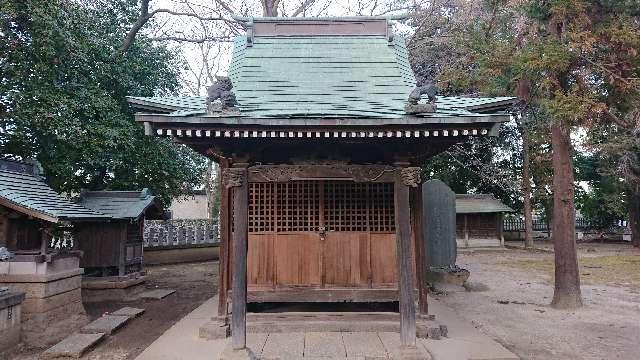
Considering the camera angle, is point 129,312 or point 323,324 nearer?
point 323,324

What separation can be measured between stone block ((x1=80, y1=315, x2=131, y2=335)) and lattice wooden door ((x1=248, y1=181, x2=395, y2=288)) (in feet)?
11.4

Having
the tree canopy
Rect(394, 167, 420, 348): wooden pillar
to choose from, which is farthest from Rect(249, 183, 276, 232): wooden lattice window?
the tree canopy

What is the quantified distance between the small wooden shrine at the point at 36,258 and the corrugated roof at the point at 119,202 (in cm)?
211

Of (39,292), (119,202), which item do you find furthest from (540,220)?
(39,292)

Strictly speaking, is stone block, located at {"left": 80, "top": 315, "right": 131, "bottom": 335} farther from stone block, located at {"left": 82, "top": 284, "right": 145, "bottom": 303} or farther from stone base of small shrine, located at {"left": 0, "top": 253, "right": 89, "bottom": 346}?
stone block, located at {"left": 82, "top": 284, "right": 145, "bottom": 303}

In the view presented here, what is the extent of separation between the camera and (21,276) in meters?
9.50

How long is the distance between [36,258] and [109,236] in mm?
3892

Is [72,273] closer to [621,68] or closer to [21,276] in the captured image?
[21,276]

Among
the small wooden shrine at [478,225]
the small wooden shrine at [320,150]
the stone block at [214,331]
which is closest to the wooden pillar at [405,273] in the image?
the small wooden shrine at [320,150]

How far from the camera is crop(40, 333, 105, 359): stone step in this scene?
7.60 m

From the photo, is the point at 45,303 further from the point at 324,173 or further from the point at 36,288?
the point at 324,173

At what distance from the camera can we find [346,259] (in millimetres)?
8281

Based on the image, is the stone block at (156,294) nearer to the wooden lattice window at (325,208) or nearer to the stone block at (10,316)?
the stone block at (10,316)

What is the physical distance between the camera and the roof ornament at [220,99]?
637cm
